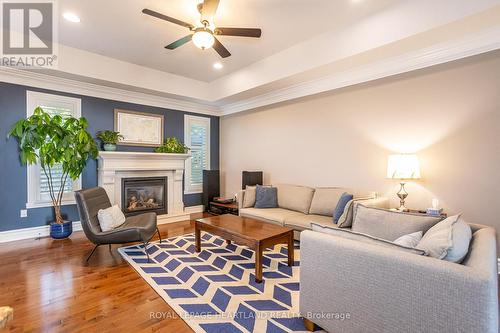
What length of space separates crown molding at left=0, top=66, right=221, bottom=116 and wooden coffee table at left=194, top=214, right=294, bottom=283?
3227mm

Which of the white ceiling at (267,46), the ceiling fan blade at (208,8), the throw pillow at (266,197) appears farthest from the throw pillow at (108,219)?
the ceiling fan blade at (208,8)

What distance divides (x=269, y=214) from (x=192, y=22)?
9.91 ft

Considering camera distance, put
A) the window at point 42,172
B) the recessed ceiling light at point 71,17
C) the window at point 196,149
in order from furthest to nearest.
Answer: the window at point 196,149 → the window at point 42,172 → the recessed ceiling light at point 71,17

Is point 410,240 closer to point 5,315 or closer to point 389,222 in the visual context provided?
point 389,222

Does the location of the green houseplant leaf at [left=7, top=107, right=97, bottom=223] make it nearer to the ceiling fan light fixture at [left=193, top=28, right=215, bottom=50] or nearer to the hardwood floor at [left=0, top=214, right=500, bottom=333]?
the hardwood floor at [left=0, top=214, right=500, bottom=333]

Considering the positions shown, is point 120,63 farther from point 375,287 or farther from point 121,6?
point 375,287

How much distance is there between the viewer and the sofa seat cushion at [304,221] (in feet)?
11.8

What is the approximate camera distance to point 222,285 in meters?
2.61

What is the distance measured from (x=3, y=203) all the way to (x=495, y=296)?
5728mm

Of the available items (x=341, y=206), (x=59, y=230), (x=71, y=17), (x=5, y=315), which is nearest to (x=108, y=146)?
(x=59, y=230)

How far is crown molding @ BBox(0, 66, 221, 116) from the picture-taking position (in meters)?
3.96

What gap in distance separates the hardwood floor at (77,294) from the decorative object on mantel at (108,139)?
1896 millimetres

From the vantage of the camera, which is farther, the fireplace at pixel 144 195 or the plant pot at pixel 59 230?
the fireplace at pixel 144 195

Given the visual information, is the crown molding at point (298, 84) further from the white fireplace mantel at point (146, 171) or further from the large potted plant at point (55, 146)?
the white fireplace mantel at point (146, 171)
